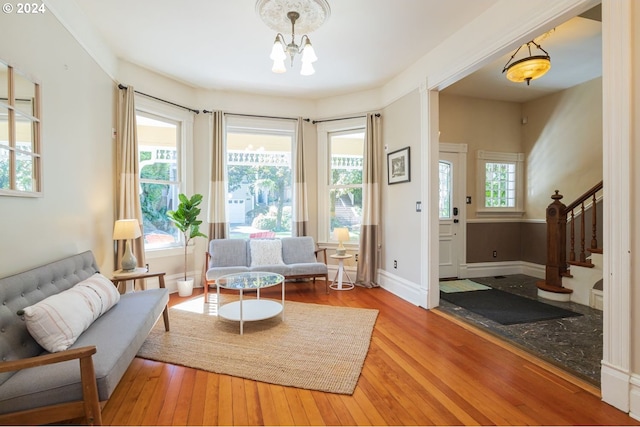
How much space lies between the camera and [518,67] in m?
3.36

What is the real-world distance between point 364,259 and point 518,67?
308cm

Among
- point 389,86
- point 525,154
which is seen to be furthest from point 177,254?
point 525,154

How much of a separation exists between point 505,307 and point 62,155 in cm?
478

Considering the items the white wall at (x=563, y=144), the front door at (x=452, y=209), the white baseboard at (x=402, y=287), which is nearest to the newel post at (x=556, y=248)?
the white wall at (x=563, y=144)

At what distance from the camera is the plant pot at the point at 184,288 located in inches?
164

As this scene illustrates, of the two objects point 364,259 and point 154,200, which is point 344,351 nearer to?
point 364,259

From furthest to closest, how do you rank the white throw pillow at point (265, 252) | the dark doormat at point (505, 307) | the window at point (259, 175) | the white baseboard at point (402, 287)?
the window at point (259, 175), the white throw pillow at point (265, 252), the white baseboard at point (402, 287), the dark doormat at point (505, 307)

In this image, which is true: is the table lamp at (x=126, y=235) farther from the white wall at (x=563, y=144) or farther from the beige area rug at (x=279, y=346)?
the white wall at (x=563, y=144)

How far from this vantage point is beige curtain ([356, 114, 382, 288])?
182 inches

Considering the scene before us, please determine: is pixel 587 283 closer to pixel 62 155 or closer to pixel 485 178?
pixel 485 178

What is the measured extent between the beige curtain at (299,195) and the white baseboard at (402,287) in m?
1.42

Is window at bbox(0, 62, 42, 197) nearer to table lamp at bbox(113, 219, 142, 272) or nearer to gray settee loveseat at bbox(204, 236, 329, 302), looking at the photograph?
table lamp at bbox(113, 219, 142, 272)

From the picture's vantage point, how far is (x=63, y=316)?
5.75 ft

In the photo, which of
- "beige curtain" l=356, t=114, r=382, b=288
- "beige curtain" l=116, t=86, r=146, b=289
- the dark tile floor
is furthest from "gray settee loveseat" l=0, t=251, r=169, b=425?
"beige curtain" l=356, t=114, r=382, b=288
